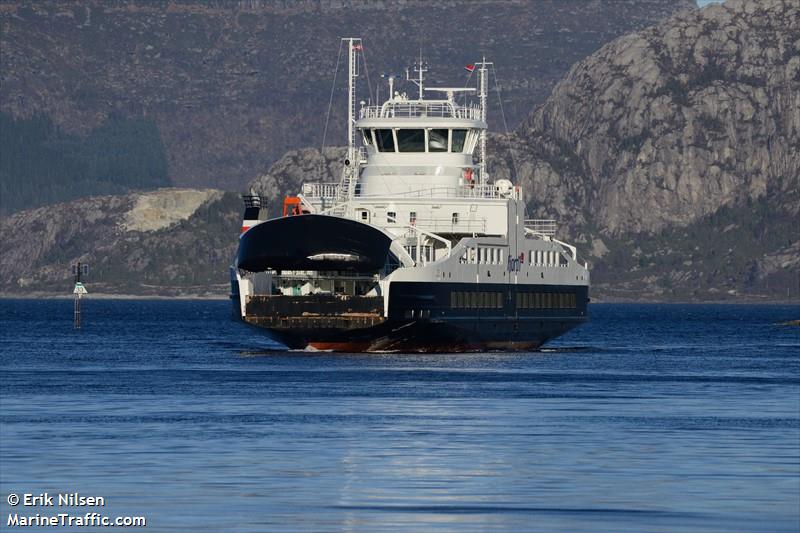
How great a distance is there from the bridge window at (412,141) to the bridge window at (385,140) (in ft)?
1.62

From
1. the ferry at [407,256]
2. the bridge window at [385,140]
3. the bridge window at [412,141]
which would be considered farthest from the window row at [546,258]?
the bridge window at [385,140]

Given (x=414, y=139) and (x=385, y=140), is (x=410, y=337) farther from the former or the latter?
(x=385, y=140)

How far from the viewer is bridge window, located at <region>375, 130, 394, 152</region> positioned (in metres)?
125

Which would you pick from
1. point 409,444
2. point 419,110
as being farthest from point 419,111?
point 409,444

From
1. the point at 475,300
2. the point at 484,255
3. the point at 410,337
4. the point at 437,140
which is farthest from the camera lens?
the point at 437,140

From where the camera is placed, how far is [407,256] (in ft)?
366

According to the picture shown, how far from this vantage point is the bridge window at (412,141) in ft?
410

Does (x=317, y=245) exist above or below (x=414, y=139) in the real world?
below

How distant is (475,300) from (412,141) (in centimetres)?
1302

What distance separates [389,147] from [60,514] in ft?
282

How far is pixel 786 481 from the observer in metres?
47.6

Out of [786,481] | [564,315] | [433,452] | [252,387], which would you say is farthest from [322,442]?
[564,315]

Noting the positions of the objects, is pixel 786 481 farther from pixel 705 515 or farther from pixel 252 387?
pixel 252 387

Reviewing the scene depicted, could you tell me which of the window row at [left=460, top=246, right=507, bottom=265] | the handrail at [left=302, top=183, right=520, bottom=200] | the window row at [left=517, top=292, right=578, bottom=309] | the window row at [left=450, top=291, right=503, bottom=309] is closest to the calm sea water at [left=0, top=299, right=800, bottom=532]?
the window row at [left=450, top=291, right=503, bottom=309]
